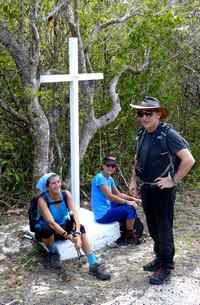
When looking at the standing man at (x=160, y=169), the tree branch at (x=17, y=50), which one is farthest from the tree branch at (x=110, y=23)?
the standing man at (x=160, y=169)

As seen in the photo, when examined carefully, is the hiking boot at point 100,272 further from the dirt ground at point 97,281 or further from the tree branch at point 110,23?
the tree branch at point 110,23

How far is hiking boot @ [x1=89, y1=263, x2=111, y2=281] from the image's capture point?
4852 millimetres

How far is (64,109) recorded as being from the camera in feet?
23.4

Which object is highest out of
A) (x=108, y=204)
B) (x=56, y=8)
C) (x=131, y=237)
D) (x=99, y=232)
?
(x=56, y=8)

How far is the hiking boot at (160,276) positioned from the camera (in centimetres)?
470

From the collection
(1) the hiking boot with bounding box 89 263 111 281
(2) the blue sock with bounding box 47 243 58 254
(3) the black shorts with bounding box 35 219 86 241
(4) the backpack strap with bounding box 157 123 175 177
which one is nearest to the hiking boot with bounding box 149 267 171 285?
(1) the hiking boot with bounding box 89 263 111 281

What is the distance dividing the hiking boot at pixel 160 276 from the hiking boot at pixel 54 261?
0.99 m

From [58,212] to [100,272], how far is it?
30.1 inches

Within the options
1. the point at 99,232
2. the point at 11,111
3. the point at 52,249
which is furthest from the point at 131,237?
the point at 11,111

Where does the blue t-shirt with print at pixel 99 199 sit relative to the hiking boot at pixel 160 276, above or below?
above

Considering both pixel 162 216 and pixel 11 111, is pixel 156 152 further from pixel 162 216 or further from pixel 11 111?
pixel 11 111

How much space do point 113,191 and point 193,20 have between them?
3635 millimetres

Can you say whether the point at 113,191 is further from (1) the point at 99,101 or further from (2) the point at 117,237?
(1) the point at 99,101

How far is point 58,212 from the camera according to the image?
5164 millimetres
